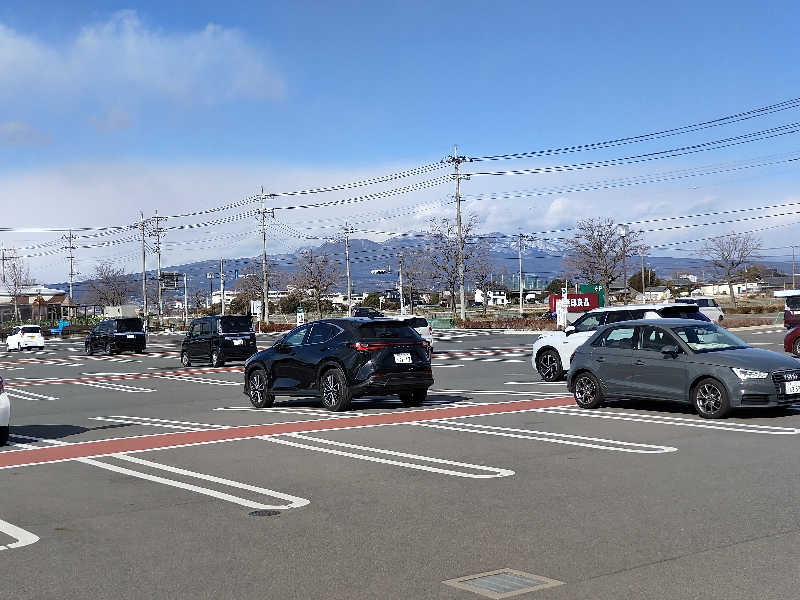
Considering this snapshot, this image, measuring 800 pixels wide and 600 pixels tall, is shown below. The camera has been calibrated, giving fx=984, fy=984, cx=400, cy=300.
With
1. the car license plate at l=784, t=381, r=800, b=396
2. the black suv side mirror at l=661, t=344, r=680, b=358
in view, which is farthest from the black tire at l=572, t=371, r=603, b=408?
the car license plate at l=784, t=381, r=800, b=396

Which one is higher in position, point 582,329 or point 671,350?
point 582,329

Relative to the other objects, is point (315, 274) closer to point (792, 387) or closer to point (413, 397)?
point (413, 397)

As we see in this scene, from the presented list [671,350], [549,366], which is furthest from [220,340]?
[671,350]

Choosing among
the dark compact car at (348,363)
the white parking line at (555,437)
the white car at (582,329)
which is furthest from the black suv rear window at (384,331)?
the white car at (582,329)

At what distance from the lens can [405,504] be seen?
8.91 meters

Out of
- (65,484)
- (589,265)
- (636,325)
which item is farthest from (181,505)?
(589,265)

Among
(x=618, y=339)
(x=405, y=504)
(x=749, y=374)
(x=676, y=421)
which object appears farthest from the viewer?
(x=618, y=339)

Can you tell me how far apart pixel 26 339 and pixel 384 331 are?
49508 mm

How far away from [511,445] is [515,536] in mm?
5222

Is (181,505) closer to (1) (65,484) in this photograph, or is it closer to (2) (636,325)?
(1) (65,484)

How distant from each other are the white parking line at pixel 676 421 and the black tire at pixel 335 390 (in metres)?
3.38

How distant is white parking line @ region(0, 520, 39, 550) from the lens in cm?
765

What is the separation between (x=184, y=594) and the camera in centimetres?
613

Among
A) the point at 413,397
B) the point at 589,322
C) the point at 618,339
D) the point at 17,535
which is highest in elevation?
the point at 589,322
